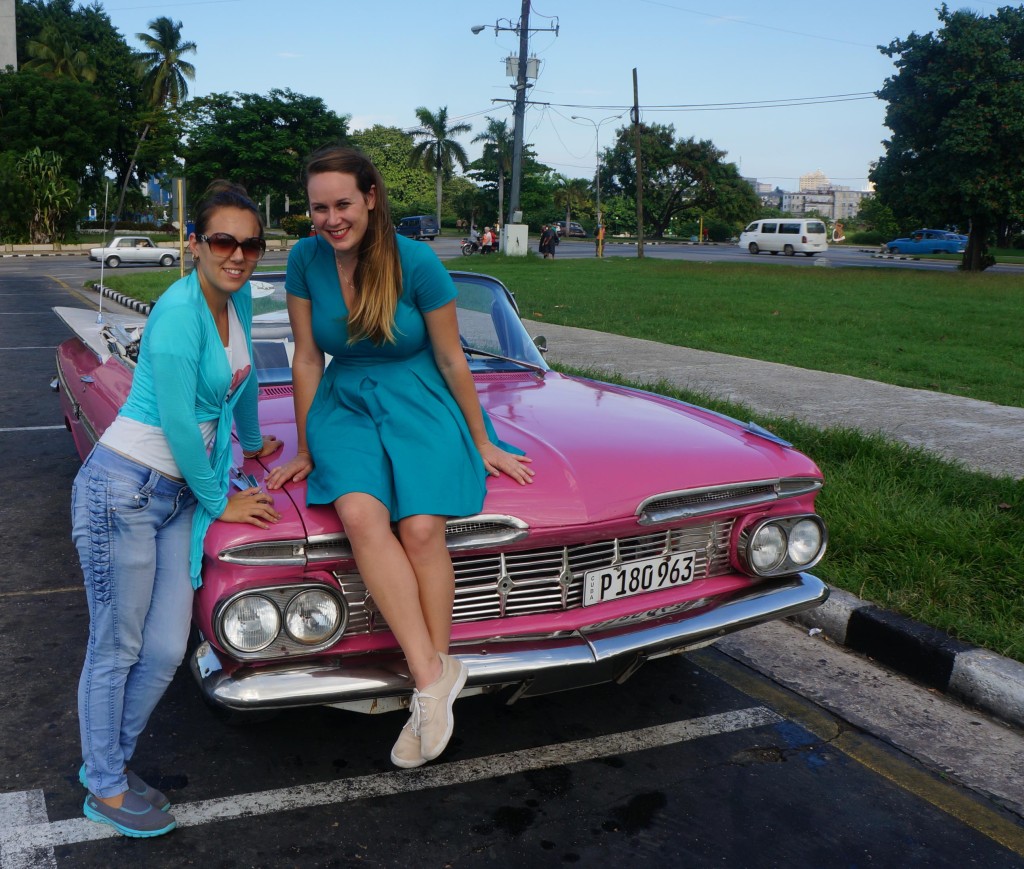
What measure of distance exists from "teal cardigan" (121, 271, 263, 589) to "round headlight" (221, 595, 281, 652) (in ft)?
0.44

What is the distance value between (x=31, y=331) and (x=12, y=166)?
118 feet

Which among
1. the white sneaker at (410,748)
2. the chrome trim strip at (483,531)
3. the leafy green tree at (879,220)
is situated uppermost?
the leafy green tree at (879,220)

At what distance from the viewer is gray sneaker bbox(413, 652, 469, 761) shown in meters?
2.54

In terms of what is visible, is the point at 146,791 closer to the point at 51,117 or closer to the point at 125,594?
the point at 125,594

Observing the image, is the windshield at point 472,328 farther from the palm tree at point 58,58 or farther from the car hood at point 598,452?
the palm tree at point 58,58

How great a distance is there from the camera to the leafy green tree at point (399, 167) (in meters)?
93.2

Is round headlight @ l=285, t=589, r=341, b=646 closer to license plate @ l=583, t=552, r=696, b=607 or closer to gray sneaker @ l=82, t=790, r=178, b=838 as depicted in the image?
gray sneaker @ l=82, t=790, r=178, b=838

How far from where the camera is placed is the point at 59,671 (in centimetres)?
363

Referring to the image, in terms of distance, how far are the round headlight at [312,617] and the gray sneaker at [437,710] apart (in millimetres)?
294

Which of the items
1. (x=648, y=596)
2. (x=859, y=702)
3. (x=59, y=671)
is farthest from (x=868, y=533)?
(x=59, y=671)

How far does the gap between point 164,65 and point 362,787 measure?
74226 mm

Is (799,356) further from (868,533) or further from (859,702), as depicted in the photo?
(859,702)

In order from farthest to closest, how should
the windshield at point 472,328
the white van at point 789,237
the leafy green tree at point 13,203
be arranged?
the leafy green tree at point 13,203 → the white van at point 789,237 → the windshield at point 472,328

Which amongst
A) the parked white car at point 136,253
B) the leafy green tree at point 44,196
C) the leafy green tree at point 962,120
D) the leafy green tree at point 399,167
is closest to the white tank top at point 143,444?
A: the leafy green tree at point 962,120
